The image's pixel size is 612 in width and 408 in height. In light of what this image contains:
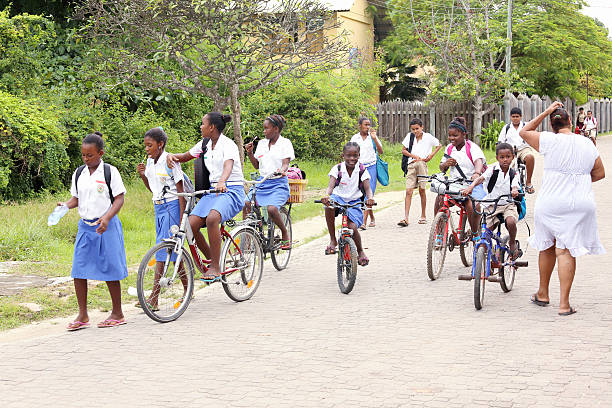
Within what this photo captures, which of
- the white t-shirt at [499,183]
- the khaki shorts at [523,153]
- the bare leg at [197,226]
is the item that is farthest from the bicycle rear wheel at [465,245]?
the khaki shorts at [523,153]

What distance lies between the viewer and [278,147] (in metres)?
10.1

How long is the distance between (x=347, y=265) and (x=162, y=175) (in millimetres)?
2128

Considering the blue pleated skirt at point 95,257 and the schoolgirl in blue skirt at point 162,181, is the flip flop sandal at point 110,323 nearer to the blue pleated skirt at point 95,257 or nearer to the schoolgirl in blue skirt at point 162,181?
the blue pleated skirt at point 95,257

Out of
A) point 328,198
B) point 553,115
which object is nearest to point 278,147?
point 328,198

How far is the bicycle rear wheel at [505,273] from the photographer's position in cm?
845

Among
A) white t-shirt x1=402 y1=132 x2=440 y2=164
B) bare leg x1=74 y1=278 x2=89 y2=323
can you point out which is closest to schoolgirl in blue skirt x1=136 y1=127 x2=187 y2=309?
bare leg x1=74 y1=278 x2=89 y2=323

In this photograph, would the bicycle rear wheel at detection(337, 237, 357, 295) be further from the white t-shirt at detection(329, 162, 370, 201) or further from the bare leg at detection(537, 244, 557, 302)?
the bare leg at detection(537, 244, 557, 302)

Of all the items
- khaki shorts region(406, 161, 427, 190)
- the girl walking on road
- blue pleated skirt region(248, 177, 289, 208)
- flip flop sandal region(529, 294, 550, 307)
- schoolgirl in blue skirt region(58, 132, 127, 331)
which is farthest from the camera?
khaki shorts region(406, 161, 427, 190)

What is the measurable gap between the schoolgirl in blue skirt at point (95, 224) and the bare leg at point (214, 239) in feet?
3.01

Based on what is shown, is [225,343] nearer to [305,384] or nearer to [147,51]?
[305,384]

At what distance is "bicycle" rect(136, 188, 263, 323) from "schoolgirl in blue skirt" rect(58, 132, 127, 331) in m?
0.34

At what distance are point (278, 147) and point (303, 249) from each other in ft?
7.83

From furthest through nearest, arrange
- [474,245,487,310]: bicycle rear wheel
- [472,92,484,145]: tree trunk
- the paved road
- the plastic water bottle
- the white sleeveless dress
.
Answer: [472,92,484,145]: tree trunk, [474,245,487,310]: bicycle rear wheel, the white sleeveless dress, the plastic water bottle, the paved road

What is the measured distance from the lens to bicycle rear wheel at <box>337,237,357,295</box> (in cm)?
866
